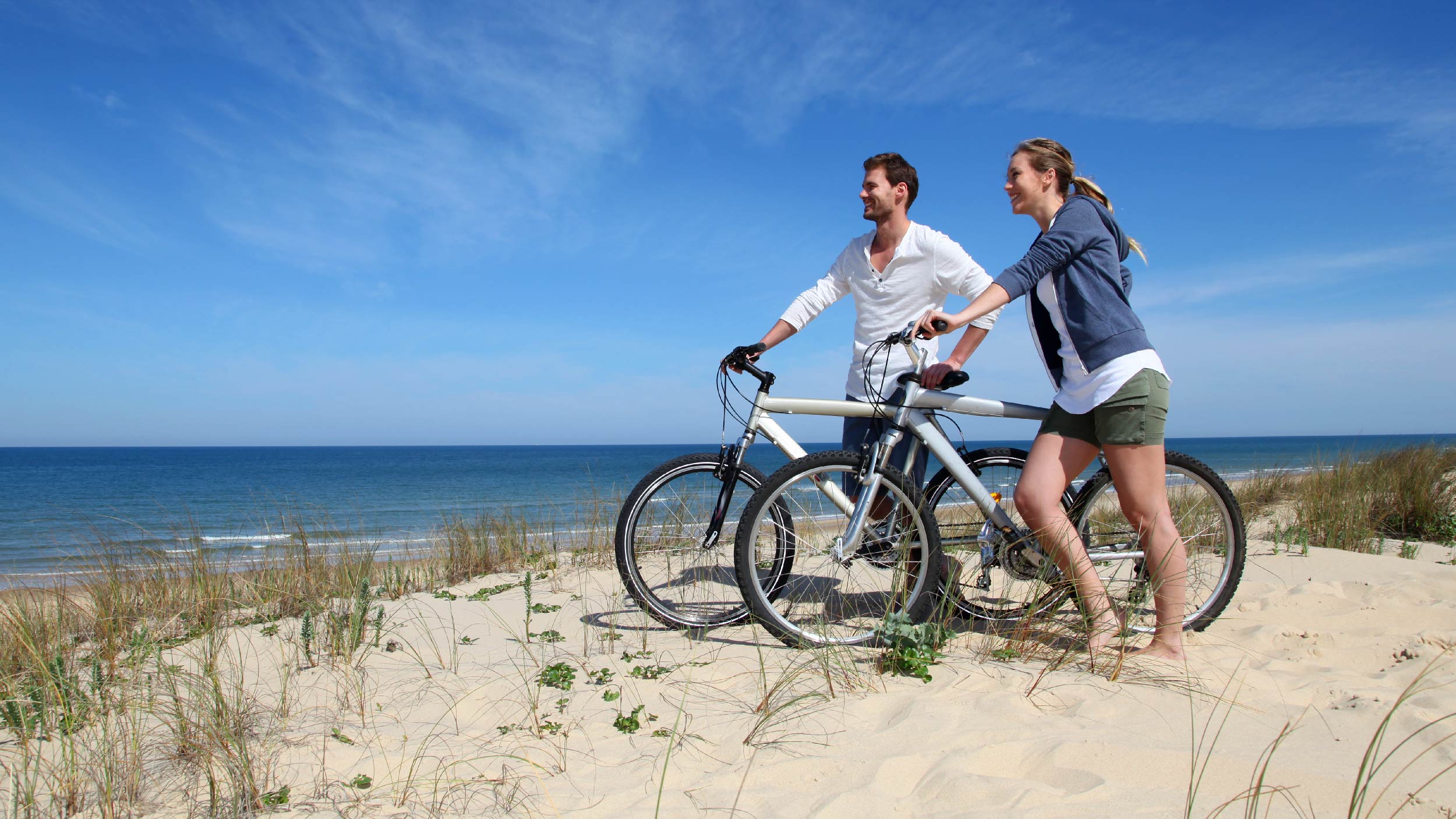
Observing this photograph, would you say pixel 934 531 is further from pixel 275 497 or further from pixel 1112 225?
pixel 275 497

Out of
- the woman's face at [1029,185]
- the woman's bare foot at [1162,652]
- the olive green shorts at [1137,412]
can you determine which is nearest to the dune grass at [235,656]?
the woman's bare foot at [1162,652]

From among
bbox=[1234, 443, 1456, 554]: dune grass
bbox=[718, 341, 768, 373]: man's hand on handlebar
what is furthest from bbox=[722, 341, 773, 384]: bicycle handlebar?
bbox=[1234, 443, 1456, 554]: dune grass

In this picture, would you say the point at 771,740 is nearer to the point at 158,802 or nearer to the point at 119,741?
the point at 158,802

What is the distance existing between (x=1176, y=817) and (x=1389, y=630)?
2.42 m

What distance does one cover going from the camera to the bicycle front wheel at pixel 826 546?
2984 mm

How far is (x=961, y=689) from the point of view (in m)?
2.43

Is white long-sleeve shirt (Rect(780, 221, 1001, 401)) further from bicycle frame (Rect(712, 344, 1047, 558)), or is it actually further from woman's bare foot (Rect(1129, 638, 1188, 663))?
woman's bare foot (Rect(1129, 638, 1188, 663))

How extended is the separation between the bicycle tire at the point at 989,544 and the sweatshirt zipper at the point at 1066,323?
583 millimetres

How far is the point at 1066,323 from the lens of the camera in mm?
2785

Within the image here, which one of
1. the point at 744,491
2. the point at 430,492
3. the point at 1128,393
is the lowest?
the point at 430,492

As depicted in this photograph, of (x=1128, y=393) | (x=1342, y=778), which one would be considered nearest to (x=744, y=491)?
(x=1128, y=393)

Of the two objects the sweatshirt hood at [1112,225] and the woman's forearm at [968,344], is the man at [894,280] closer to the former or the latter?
the woman's forearm at [968,344]

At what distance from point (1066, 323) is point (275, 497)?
22.8m

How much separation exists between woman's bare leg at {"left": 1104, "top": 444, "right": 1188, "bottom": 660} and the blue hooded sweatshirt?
379 millimetres
